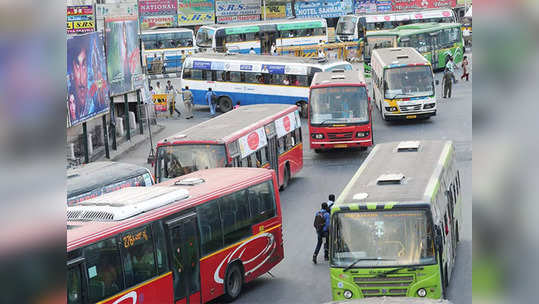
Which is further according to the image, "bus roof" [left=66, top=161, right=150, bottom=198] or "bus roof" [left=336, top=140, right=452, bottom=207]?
"bus roof" [left=66, top=161, right=150, bottom=198]

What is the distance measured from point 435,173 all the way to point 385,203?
220 centimetres

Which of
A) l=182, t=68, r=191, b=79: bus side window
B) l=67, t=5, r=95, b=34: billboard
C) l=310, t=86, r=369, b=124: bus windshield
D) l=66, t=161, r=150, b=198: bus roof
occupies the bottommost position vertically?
l=66, t=161, r=150, b=198: bus roof

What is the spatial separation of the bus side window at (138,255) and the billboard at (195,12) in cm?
5529

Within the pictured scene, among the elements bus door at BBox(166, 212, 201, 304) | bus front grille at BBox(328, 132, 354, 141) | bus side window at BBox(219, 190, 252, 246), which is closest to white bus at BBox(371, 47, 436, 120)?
bus front grille at BBox(328, 132, 354, 141)

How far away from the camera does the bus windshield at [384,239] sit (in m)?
11.6

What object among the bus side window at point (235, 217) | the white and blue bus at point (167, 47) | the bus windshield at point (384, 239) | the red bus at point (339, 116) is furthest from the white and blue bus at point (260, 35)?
the bus windshield at point (384, 239)

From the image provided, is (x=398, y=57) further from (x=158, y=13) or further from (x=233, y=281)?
(x=158, y=13)

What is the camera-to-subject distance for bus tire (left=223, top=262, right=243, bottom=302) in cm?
1359

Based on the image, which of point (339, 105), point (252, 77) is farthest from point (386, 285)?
point (252, 77)

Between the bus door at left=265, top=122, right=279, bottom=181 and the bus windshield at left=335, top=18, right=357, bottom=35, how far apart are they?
127ft

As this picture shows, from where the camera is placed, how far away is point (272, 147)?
22.2m

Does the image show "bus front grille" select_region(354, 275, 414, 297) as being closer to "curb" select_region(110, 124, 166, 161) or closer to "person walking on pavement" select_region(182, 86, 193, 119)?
"curb" select_region(110, 124, 166, 161)
